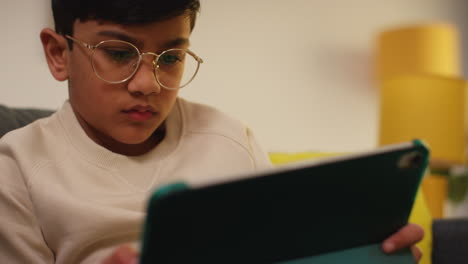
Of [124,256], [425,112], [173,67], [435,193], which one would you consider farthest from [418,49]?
[124,256]

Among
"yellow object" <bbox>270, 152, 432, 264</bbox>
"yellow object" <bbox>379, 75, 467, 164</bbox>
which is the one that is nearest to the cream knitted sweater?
"yellow object" <bbox>270, 152, 432, 264</bbox>

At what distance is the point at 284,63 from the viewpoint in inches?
75.2

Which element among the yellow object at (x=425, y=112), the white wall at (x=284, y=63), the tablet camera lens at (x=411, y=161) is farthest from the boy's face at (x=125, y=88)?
the yellow object at (x=425, y=112)

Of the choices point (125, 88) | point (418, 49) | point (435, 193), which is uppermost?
point (125, 88)

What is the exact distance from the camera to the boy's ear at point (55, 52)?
85 centimetres

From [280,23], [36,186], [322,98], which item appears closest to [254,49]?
[280,23]

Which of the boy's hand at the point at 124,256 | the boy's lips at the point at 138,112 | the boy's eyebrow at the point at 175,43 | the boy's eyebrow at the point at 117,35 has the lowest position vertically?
the boy's hand at the point at 124,256

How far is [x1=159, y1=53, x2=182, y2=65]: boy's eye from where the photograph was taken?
83cm

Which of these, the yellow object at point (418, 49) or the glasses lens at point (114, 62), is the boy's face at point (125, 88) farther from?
the yellow object at point (418, 49)

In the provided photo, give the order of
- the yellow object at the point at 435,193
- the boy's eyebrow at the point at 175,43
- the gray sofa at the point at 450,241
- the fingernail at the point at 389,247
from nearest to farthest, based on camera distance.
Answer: the fingernail at the point at 389,247, the boy's eyebrow at the point at 175,43, the gray sofa at the point at 450,241, the yellow object at the point at 435,193

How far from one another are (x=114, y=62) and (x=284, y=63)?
118 cm

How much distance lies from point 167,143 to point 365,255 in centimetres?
40

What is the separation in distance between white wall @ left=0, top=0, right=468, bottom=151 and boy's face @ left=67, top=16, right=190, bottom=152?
0.15 m

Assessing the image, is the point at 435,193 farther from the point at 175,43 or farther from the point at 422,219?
the point at 175,43
